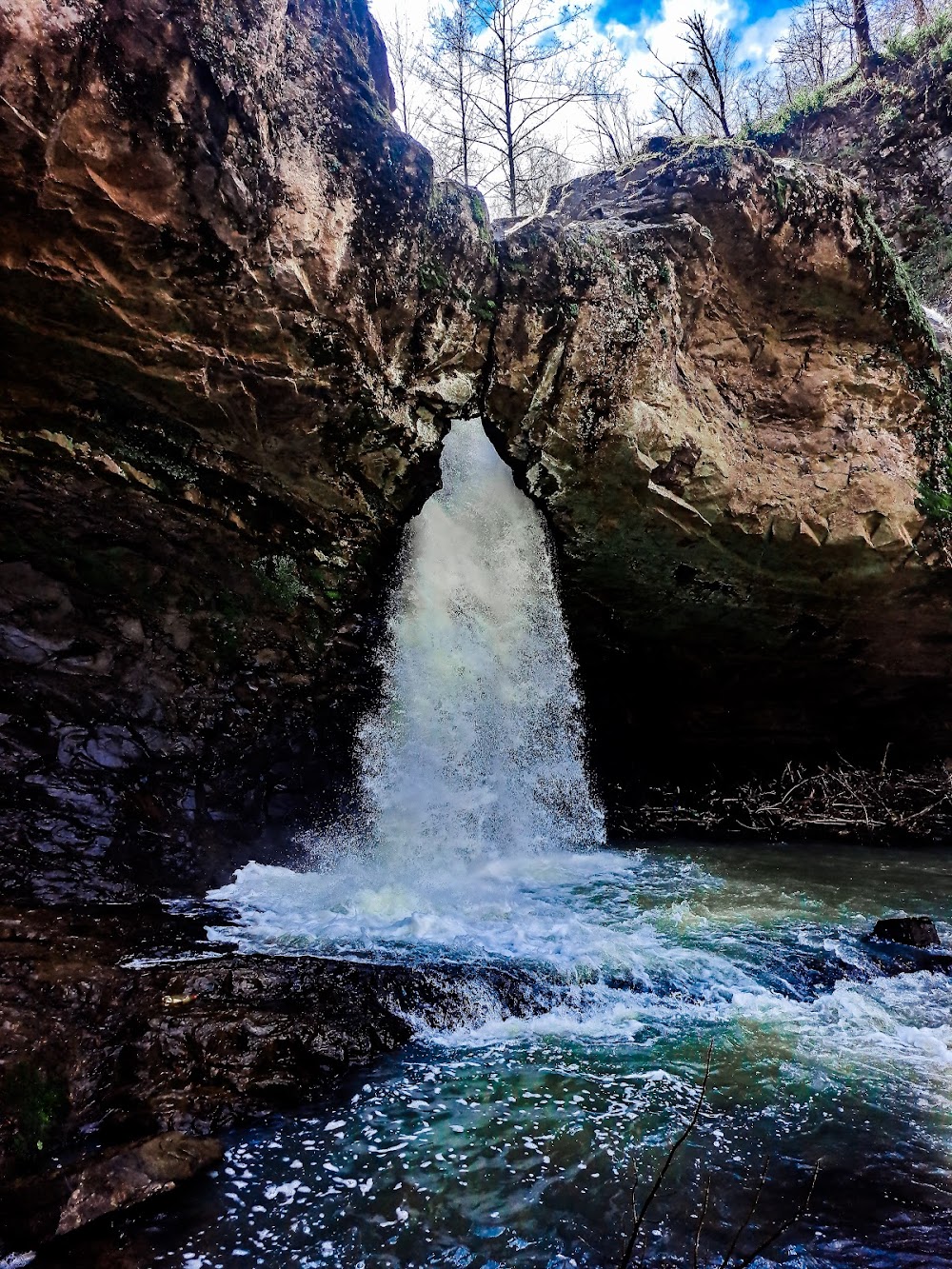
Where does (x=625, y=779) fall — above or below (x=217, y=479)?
below

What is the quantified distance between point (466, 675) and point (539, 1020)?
14.2ft

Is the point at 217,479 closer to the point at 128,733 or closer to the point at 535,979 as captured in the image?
the point at 128,733

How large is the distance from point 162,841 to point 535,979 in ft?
12.4

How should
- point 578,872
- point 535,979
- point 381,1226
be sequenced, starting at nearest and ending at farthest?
point 381,1226, point 535,979, point 578,872

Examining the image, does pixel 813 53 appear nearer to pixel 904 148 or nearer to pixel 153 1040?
pixel 904 148

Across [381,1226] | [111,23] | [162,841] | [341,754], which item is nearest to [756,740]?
[341,754]

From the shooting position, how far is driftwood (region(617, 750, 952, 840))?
30.7 ft

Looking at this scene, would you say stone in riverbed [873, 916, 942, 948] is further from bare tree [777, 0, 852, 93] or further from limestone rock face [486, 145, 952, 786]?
bare tree [777, 0, 852, 93]

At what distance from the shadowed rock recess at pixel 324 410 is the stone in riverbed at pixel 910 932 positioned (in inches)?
152

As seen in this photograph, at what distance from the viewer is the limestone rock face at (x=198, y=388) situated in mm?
4680

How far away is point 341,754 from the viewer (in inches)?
300

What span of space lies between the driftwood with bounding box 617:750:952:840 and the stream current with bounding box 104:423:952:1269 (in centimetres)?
91

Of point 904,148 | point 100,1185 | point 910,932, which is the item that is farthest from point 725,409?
point 100,1185

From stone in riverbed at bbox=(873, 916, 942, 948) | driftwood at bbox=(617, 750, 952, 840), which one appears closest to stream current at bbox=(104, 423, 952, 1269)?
stone in riverbed at bbox=(873, 916, 942, 948)
